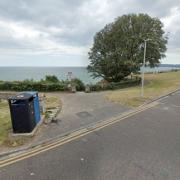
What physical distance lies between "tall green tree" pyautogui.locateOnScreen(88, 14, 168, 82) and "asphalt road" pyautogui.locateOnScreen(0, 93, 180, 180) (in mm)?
20711

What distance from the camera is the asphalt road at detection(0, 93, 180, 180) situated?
491cm

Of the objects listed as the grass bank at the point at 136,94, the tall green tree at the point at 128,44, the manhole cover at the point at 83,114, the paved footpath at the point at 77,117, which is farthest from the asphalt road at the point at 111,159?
the tall green tree at the point at 128,44

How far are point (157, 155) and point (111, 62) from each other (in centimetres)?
2428

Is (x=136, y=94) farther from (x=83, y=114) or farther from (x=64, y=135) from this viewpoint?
(x=64, y=135)

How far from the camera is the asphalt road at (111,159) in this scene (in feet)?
16.1

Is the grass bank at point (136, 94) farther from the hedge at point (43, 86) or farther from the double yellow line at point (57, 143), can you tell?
the double yellow line at point (57, 143)

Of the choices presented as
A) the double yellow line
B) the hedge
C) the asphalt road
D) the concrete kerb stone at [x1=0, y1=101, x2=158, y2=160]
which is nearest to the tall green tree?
the hedge

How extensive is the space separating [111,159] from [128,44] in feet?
81.3

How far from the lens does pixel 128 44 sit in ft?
93.7

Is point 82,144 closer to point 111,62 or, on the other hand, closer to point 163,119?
point 163,119

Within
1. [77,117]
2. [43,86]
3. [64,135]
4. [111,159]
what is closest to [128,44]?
[43,86]

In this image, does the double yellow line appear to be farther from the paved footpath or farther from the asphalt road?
the paved footpath

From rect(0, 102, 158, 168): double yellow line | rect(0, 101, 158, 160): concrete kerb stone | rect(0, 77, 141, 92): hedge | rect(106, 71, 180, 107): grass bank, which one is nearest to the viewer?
rect(0, 102, 158, 168): double yellow line

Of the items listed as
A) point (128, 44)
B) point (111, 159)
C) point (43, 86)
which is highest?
point (128, 44)
